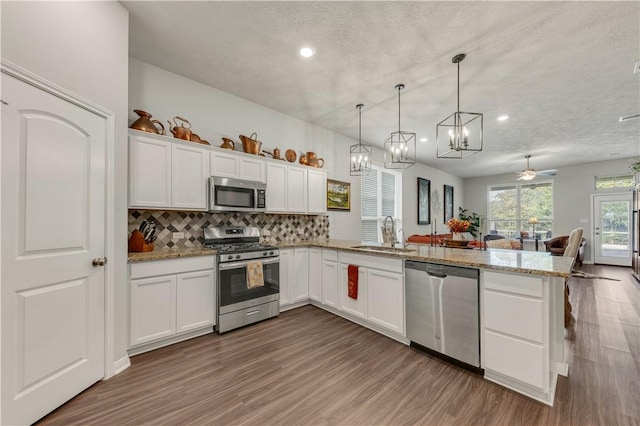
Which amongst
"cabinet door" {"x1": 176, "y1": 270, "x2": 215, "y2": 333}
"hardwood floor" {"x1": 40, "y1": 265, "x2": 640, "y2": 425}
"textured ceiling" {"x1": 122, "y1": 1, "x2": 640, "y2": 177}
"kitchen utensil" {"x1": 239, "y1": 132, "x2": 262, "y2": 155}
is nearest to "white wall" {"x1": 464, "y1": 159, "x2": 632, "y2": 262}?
"textured ceiling" {"x1": 122, "y1": 1, "x2": 640, "y2": 177}

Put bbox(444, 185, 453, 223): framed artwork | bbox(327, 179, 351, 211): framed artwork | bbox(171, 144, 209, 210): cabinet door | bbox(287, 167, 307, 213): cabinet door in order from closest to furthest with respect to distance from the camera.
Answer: bbox(171, 144, 209, 210): cabinet door, bbox(287, 167, 307, 213): cabinet door, bbox(327, 179, 351, 211): framed artwork, bbox(444, 185, 453, 223): framed artwork

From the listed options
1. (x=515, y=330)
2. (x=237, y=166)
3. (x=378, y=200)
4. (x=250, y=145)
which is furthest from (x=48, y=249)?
(x=378, y=200)

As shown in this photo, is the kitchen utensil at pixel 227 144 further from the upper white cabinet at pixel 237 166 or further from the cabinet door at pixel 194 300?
the cabinet door at pixel 194 300

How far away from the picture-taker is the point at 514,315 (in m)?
1.89

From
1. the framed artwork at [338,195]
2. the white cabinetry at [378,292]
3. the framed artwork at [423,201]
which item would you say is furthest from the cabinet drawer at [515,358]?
the framed artwork at [423,201]

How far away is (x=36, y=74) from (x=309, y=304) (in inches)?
141

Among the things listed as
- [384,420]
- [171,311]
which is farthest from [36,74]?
[384,420]

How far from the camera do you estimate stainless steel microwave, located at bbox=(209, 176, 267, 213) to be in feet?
9.91

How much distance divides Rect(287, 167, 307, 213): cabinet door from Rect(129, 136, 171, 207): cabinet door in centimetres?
163

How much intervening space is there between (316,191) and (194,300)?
7.78 ft

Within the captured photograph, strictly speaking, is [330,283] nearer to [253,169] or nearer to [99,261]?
[253,169]

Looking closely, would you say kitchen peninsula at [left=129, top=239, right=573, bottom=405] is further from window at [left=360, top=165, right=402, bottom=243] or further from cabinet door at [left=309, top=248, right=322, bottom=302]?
window at [left=360, top=165, right=402, bottom=243]

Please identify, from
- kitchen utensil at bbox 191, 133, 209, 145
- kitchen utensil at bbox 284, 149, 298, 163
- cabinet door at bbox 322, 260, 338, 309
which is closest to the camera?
kitchen utensil at bbox 191, 133, 209, 145

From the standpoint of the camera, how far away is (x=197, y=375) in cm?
210
